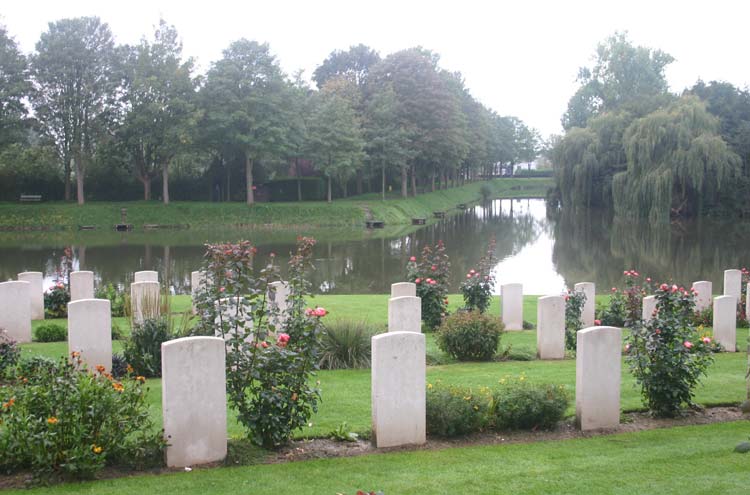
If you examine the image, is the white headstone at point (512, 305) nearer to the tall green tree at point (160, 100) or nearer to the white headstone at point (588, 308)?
the white headstone at point (588, 308)

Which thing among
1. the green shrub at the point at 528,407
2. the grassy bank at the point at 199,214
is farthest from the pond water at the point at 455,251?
the green shrub at the point at 528,407

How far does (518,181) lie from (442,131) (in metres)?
65.2

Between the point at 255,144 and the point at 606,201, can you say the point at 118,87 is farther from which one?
the point at 606,201

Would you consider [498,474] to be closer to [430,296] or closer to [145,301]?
[145,301]

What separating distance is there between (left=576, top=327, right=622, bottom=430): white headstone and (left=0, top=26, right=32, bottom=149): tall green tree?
4857 cm

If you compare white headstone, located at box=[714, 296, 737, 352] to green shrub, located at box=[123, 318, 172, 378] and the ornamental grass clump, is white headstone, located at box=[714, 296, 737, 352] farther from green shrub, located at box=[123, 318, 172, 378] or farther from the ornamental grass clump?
green shrub, located at box=[123, 318, 172, 378]

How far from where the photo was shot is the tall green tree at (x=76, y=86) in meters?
49.2

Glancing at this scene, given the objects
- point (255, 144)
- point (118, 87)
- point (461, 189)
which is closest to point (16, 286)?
point (255, 144)

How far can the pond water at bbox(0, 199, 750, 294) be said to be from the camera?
91.4 feet

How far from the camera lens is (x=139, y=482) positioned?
5.83 metres

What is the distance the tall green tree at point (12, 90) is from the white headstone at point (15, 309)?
40.3 metres

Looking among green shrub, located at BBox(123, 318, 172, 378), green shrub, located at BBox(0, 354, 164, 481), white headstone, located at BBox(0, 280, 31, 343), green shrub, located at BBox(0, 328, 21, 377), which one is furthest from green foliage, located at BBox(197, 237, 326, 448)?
white headstone, located at BBox(0, 280, 31, 343)

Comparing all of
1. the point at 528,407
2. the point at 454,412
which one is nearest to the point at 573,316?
the point at 528,407

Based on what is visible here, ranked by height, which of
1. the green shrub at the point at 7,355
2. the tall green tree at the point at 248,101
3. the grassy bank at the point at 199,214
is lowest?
the green shrub at the point at 7,355
